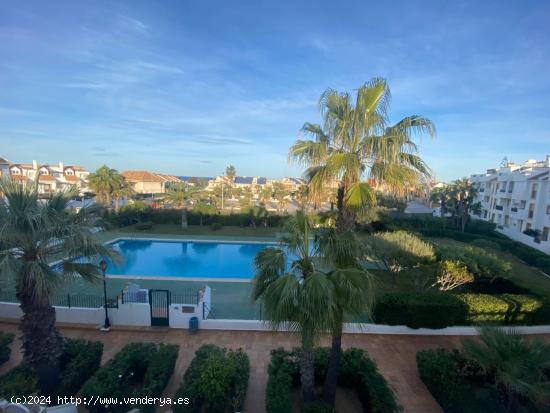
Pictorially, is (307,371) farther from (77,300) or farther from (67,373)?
(77,300)

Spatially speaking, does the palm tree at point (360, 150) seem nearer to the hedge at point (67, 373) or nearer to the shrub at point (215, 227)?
the hedge at point (67, 373)

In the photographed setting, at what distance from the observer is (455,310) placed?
9648mm

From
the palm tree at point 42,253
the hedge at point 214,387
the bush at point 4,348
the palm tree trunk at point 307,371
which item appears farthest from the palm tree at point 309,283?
the bush at point 4,348

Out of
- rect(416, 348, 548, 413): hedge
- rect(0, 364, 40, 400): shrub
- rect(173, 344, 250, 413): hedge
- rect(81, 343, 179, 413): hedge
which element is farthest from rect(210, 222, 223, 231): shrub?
rect(416, 348, 548, 413): hedge

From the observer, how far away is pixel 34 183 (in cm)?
568

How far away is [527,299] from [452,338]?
3.33m

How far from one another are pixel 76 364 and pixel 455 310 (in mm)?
11212

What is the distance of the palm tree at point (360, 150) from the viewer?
18.2ft

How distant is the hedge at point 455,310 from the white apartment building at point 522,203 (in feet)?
69.7

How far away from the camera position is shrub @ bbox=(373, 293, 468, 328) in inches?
376

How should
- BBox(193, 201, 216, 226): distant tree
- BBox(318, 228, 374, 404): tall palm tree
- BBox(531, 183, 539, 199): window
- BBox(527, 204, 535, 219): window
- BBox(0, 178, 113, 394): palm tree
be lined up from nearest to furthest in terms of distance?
BBox(318, 228, 374, 404): tall palm tree < BBox(0, 178, 113, 394): palm tree < BBox(193, 201, 216, 226): distant tree < BBox(531, 183, 539, 199): window < BBox(527, 204, 535, 219): window

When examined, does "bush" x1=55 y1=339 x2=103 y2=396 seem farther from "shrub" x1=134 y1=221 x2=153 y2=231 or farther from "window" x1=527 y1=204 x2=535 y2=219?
"window" x1=527 y1=204 x2=535 y2=219

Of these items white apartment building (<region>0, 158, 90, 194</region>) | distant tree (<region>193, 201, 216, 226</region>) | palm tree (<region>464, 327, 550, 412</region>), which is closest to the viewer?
palm tree (<region>464, 327, 550, 412</region>)

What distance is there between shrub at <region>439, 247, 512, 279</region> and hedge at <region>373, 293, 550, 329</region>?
2.81 m
